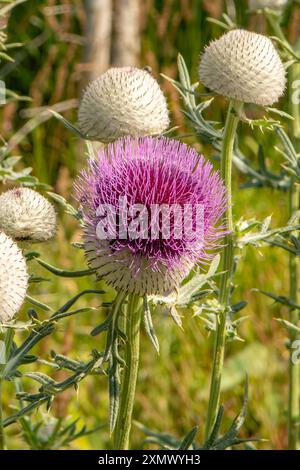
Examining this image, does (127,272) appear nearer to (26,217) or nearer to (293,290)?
(26,217)

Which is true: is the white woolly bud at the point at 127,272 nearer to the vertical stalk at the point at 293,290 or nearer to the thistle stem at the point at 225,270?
the thistle stem at the point at 225,270

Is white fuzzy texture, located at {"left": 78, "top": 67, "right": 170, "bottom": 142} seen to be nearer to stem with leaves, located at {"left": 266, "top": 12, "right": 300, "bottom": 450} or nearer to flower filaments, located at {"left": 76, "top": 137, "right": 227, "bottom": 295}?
flower filaments, located at {"left": 76, "top": 137, "right": 227, "bottom": 295}

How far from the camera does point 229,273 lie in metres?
2.86

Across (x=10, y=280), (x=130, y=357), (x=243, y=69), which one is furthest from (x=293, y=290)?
(x=10, y=280)

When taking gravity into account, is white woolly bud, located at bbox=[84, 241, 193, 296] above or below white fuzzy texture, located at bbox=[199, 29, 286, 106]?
below

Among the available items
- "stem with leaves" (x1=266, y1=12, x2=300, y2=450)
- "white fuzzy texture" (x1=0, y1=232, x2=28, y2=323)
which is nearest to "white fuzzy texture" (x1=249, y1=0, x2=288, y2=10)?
"stem with leaves" (x1=266, y1=12, x2=300, y2=450)

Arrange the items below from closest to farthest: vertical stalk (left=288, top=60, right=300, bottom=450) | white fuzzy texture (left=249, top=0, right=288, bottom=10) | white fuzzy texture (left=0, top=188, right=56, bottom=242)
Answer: white fuzzy texture (left=0, top=188, right=56, bottom=242) < vertical stalk (left=288, top=60, right=300, bottom=450) < white fuzzy texture (left=249, top=0, right=288, bottom=10)

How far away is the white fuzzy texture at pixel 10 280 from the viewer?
2414 mm

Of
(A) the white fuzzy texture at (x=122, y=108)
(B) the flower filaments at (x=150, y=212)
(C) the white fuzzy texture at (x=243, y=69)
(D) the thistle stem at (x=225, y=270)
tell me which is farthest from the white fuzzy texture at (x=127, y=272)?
(C) the white fuzzy texture at (x=243, y=69)

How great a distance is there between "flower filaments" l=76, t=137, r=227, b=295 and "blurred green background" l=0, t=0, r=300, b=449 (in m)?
0.99

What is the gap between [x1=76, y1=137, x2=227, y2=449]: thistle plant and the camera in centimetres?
246

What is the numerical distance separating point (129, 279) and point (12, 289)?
13.5 inches
